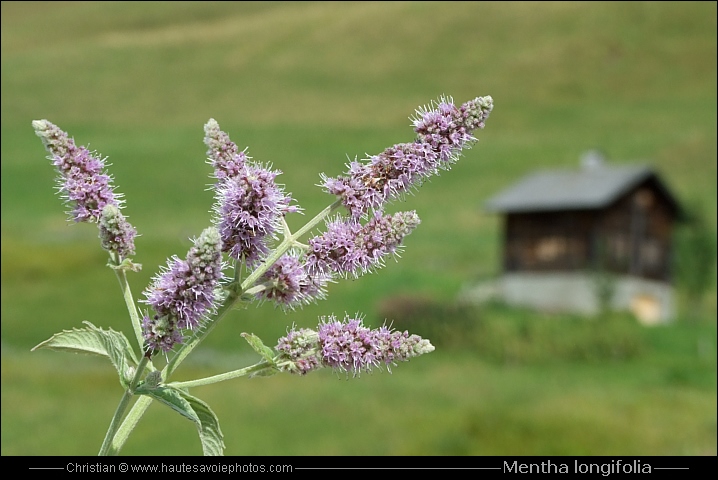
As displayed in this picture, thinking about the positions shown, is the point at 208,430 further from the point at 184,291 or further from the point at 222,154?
the point at 222,154

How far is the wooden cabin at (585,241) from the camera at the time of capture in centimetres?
4666

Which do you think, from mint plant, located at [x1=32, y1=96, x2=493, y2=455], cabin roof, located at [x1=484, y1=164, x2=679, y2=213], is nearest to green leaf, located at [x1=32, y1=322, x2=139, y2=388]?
mint plant, located at [x1=32, y1=96, x2=493, y2=455]

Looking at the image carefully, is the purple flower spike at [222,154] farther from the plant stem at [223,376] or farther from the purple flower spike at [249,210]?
the plant stem at [223,376]

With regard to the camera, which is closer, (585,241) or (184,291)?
(184,291)

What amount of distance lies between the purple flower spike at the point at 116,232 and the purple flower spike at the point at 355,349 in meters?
0.48

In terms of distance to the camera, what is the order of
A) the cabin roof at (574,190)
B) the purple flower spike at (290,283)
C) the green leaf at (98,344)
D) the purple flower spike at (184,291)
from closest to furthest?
the purple flower spike at (184,291), the purple flower spike at (290,283), the green leaf at (98,344), the cabin roof at (574,190)

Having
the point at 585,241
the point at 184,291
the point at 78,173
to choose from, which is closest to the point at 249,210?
the point at 184,291

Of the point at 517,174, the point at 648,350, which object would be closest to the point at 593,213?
the point at 648,350

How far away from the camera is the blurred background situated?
95.8 ft

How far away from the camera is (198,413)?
2.33m

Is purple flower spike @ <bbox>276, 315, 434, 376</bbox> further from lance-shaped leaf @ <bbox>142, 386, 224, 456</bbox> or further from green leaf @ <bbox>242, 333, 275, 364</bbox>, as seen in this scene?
lance-shaped leaf @ <bbox>142, 386, 224, 456</bbox>

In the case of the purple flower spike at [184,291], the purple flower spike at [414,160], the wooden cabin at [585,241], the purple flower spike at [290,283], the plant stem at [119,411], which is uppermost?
the wooden cabin at [585,241]

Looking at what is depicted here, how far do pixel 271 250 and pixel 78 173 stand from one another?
509 mm

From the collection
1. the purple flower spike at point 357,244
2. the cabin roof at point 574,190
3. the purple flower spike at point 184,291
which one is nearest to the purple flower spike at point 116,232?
the purple flower spike at point 184,291
